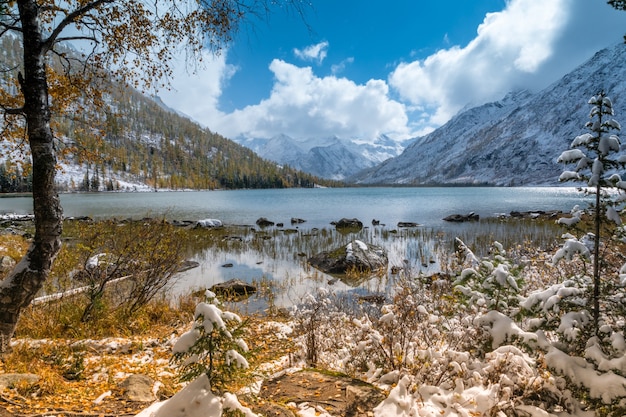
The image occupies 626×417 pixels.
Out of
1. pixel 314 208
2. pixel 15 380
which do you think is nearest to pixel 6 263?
pixel 15 380

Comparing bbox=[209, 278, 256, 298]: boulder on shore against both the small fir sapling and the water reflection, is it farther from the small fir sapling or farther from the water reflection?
the small fir sapling

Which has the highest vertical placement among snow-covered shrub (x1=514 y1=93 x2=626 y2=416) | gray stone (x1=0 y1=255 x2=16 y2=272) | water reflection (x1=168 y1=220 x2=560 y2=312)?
snow-covered shrub (x1=514 y1=93 x2=626 y2=416)

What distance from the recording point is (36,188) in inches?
193

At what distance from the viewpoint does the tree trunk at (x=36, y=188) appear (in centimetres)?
482

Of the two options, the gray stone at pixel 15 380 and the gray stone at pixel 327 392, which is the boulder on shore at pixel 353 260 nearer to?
the gray stone at pixel 327 392

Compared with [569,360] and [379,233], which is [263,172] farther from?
[569,360]

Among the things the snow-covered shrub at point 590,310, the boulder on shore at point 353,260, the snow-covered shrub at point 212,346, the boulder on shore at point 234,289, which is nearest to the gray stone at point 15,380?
the snow-covered shrub at point 212,346

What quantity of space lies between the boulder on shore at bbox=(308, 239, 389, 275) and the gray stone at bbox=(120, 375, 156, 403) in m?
12.5

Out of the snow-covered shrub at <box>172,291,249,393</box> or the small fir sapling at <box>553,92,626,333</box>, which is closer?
the snow-covered shrub at <box>172,291,249,393</box>

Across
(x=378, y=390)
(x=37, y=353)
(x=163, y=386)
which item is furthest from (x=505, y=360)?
(x=37, y=353)

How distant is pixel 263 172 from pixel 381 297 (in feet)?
620

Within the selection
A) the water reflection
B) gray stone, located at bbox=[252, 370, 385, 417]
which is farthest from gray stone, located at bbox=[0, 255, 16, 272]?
gray stone, located at bbox=[252, 370, 385, 417]

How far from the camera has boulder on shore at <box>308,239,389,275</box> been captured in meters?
17.3

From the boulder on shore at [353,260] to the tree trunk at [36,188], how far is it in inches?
520
